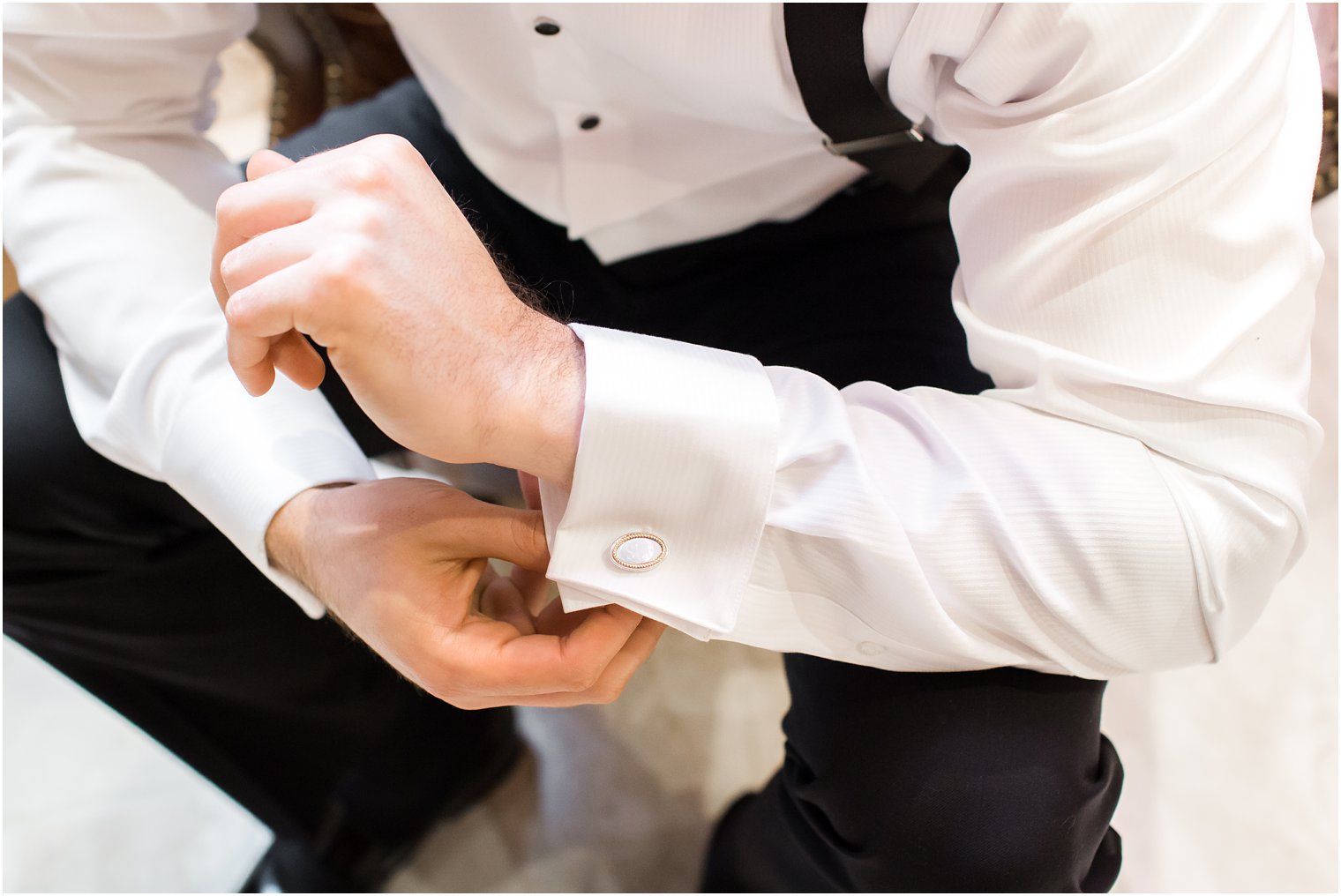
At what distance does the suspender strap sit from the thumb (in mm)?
318

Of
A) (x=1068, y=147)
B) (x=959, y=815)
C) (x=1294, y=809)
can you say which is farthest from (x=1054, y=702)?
(x=1294, y=809)

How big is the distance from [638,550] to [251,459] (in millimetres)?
311

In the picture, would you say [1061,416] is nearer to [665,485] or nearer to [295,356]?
[665,485]

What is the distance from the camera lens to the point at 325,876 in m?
0.91

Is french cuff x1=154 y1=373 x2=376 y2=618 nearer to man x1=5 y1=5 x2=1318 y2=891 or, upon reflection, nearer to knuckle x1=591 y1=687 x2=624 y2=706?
man x1=5 y1=5 x2=1318 y2=891

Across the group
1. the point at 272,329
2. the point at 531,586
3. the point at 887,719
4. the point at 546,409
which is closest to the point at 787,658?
the point at 887,719

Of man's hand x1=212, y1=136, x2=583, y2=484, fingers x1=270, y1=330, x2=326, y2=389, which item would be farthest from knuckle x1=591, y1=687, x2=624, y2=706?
fingers x1=270, y1=330, x2=326, y2=389

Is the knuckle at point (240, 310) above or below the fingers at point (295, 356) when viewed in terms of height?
above

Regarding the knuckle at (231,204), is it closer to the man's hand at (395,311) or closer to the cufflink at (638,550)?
the man's hand at (395,311)

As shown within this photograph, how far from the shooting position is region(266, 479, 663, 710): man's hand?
502 mm

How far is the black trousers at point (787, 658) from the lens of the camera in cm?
58

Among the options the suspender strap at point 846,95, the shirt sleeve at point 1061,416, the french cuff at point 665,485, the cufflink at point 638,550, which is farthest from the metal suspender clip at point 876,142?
the cufflink at point 638,550

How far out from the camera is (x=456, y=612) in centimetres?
51

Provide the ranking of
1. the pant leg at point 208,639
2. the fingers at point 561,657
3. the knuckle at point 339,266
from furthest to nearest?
the pant leg at point 208,639 → the fingers at point 561,657 → the knuckle at point 339,266
